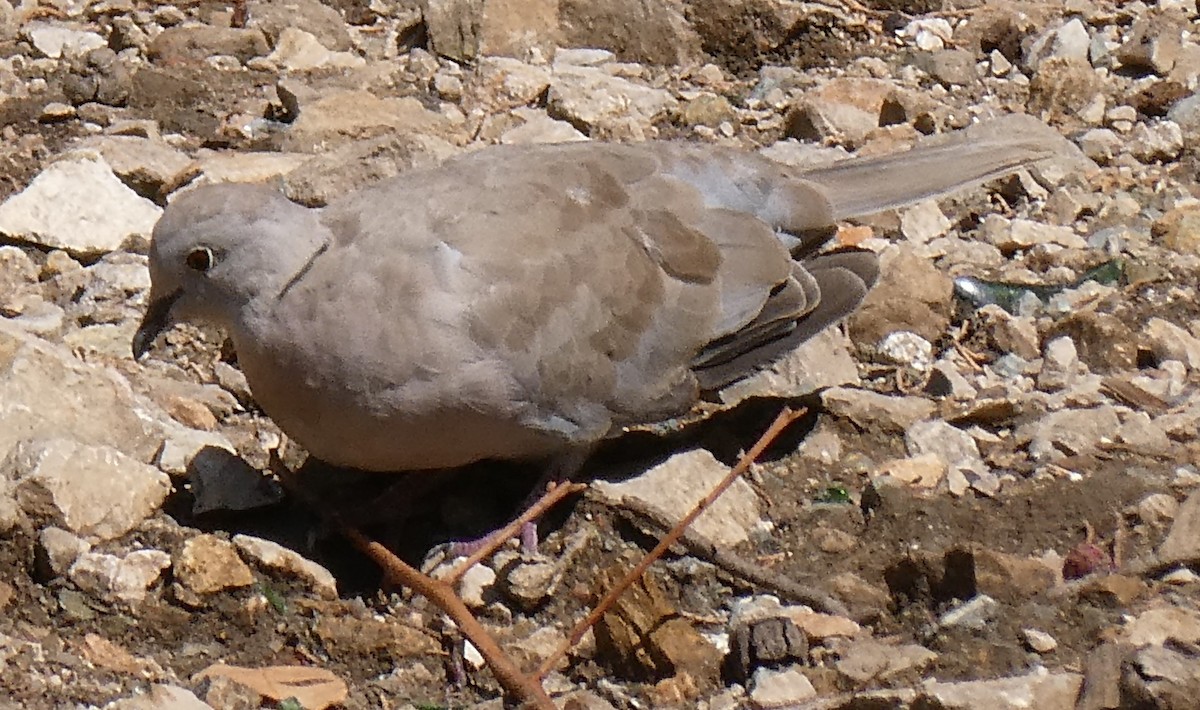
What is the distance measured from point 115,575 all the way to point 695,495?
1354 millimetres

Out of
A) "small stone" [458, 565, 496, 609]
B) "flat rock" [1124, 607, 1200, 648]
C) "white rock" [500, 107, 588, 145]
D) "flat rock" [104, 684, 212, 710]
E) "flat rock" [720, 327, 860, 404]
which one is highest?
"flat rock" [1124, 607, 1200, 648]

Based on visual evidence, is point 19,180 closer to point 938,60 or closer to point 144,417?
point 144,417

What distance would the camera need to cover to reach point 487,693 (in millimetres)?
3350

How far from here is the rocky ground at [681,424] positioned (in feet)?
11.0

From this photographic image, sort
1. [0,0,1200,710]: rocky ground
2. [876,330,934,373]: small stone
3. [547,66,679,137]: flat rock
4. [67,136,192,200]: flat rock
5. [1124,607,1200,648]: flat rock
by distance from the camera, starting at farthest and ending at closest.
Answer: [547,66,679,137]: flat rock → [67,136,192,200]: flat rock → [876,330,934,373]: small stone → [0,0,1200,710]: rocky ground → [1124,607,1200,648]: flat rock

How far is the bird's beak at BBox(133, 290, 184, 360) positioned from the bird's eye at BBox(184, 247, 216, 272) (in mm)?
135

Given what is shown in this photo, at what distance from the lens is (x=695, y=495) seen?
404 cm

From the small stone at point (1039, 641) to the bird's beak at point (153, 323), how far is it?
199 cm

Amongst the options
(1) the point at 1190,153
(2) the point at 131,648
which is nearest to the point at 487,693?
(2) the point at 131,648

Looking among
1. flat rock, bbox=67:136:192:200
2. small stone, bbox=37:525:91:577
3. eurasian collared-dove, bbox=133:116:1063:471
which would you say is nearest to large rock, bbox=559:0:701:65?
eurasian collared-dove, bbox=133:116:1063:471

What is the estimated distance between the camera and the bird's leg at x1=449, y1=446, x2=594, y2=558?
12.8 feet

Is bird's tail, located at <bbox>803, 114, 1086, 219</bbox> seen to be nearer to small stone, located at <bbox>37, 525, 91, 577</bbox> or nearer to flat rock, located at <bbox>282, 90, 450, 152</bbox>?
flat rock, located at <bbox>282, 90, 450, 152</bbox>

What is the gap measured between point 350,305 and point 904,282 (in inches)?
71.4

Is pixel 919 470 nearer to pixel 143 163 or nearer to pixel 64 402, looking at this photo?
pixel 64 402
